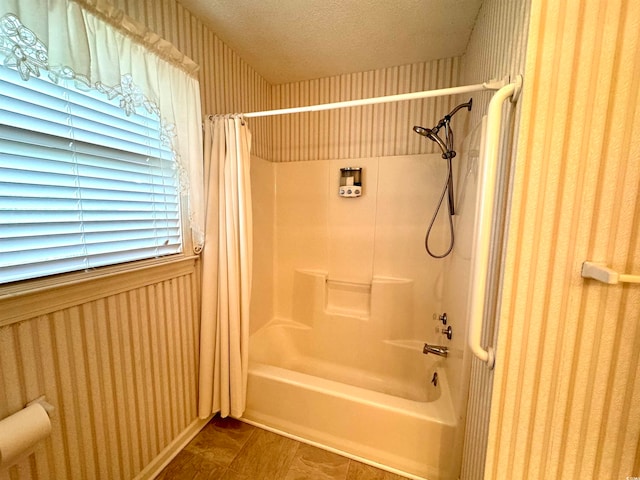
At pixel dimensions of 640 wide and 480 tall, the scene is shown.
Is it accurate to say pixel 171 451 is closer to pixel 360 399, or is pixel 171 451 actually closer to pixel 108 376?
pixel 108 376

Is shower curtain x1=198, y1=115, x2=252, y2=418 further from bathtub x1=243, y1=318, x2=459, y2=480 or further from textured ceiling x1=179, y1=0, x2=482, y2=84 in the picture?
textured ceiling x1=179, y1=0, x2=482, y2=84

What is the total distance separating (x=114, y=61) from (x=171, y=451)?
1.87m

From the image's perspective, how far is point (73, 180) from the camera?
87 cm

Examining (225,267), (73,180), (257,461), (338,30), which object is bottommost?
(257,461)

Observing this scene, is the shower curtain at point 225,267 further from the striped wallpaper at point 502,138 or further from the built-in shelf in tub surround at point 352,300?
the striped wallpaper at point 502,138

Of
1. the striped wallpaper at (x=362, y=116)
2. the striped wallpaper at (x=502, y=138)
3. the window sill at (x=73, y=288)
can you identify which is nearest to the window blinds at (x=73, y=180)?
the window sill at (x=73, y=288)

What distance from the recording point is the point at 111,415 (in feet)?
3.38

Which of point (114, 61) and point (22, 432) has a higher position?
point (114, 61)

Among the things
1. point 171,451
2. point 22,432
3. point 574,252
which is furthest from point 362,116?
point 171,451

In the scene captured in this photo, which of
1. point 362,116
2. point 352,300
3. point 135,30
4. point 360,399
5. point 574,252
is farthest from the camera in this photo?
point 352,300

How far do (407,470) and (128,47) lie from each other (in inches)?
91.8

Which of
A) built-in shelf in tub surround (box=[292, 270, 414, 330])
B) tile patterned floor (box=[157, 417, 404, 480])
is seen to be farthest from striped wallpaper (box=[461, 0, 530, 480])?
built-in shelf in tub surround (box=[292, 270, 414, 330])

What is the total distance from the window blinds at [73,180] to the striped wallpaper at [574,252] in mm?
1419

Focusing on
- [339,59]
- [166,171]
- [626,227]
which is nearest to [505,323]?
[626,227]
